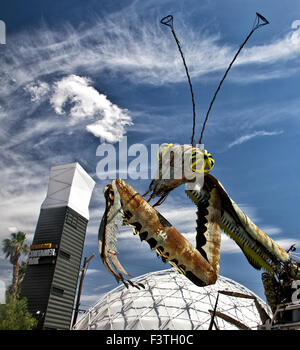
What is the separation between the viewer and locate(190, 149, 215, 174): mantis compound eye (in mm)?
5496

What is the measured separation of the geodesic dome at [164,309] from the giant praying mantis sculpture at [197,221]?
2563 centimetres

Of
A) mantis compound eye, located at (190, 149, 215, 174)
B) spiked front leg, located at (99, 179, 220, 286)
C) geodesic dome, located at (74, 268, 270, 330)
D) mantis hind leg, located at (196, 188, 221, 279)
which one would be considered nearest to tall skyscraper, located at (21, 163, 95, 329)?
geodesic dome, located at (74, 268, 270, 330)

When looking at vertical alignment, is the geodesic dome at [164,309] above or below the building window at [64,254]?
below

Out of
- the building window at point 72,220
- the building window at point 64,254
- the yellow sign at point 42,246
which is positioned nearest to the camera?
the yellow sign at point 42,246

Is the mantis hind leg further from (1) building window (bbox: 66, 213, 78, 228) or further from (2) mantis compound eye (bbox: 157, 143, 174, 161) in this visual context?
(1) building window (bbox: 66, 213, 78, 228)

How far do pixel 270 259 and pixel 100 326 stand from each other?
103ft

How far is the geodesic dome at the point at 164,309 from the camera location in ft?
102

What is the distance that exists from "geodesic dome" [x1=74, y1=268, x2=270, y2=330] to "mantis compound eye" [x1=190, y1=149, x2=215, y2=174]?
1075 inches

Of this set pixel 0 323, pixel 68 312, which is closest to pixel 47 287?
pixel 68 312

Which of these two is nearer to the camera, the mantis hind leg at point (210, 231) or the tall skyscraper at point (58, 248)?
the mantis hind leg at point (210, 231)

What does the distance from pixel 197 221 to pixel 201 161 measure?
1390 millimetres

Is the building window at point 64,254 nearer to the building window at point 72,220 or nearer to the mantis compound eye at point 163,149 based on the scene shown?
the building window at point 72,220

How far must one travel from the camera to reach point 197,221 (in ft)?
20.3

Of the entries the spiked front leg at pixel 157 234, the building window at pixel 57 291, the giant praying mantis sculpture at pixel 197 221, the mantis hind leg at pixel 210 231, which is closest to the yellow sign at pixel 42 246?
the building window at pixel 57 291
